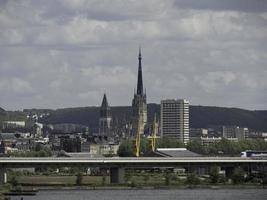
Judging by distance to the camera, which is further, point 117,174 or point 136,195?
point 117,174

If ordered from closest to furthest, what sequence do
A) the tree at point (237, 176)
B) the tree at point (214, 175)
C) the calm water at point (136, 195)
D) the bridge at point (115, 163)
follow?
the calm water at point (136, 195) < the tree at point (237, 176) < the tree at point (214, 175) < the bridge at point (115, 163)

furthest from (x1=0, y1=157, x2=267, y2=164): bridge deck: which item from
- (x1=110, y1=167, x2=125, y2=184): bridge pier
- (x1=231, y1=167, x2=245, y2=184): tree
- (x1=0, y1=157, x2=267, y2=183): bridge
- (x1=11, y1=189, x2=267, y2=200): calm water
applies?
(x1=11, y1=189, x2=267, y2=200): calm water

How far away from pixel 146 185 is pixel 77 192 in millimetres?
14255

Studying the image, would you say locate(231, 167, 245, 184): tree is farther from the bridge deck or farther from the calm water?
the calm water

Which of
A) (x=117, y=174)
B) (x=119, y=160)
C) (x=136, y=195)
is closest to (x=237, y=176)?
(x=119, y=160)

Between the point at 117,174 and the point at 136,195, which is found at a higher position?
the point at 117,174

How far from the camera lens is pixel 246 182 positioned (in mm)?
123438

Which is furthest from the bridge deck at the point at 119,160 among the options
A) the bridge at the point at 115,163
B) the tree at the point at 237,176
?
the tree at the point at 237,176

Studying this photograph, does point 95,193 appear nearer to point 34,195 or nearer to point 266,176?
point 34,195

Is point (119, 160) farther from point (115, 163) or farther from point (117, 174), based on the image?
point (117, 174)

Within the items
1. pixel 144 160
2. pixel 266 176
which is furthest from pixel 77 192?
pixel 266 176

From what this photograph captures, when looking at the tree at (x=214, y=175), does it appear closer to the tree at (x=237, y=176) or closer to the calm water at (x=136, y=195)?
the tree at (x=237, y=176)

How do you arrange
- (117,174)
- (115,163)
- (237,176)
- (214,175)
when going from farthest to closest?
(117,174) < (115,163) < (214,175) < (237,176)

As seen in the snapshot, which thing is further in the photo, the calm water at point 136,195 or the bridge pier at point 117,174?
the bridge pier at point 117,174
